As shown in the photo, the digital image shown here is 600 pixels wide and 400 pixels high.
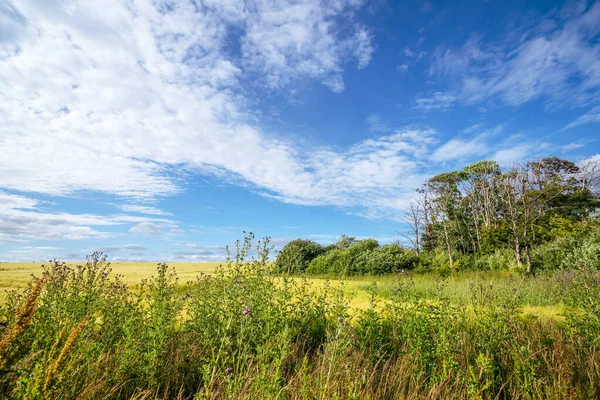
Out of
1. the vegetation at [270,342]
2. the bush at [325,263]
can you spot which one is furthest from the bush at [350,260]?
the vegetation at [270,342]

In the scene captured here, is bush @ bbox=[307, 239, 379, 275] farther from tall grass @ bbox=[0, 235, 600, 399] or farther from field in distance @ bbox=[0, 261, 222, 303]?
tall grass @ bbox=[0, 235, 600, 399]

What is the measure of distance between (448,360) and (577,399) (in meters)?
1.41

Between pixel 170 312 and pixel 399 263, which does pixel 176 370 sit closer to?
pixel 170 312

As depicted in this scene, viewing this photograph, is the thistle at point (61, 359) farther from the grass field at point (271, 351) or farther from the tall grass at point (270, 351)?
the tall grass at point (270, 351)

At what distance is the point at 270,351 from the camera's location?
3434 millimetres

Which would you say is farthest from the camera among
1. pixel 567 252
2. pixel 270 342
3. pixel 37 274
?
pixel 37 274

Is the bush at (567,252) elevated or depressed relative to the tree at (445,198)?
depressed

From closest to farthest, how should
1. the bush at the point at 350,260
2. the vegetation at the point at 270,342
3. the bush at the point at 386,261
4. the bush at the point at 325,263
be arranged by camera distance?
the vegetation at the point at 270,342
the bush at the point at 386,261
the bush at the point at 350,260
the bush at the point at 325,263

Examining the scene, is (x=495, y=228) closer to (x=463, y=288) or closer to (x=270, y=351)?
(x=463, y=288)

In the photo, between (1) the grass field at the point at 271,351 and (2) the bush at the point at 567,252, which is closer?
(1) the grass field at the point at 271,351

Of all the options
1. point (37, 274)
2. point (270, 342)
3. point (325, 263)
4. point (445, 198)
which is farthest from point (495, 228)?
point (37, 274)

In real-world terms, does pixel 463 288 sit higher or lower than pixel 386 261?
lower

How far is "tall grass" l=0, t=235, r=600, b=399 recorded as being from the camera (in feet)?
10.2

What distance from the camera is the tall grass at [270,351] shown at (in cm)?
311
